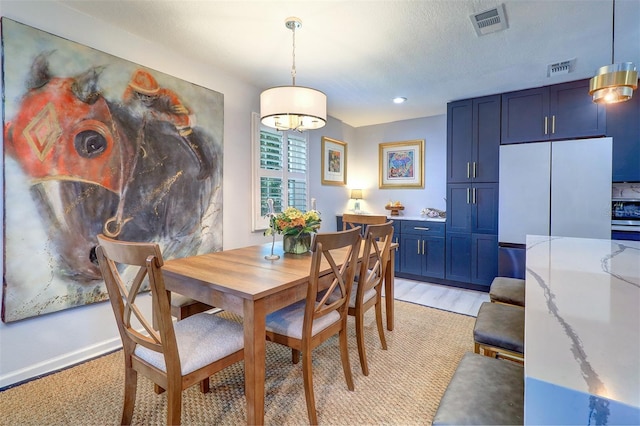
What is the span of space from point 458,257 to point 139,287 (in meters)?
3.71

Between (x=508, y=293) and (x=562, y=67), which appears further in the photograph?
(x=562, y=67)

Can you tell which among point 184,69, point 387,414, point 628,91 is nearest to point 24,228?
point 184,69

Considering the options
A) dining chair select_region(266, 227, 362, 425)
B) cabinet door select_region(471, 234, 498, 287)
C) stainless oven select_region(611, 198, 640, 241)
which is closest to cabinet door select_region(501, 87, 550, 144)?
stainless oven select_region(611, 198, 640, 241)

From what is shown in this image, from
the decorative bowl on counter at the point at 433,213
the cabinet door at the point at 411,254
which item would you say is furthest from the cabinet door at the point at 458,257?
the decorative bowl on counter at the point at 433,213

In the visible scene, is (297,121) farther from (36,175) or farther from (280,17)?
(36,175)

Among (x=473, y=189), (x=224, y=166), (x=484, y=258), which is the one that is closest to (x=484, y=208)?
(x=473, y=189)

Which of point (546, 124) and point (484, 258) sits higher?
point (546, 124)

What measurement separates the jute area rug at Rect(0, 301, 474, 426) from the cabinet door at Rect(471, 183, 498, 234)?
186 cm

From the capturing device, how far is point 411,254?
422cm

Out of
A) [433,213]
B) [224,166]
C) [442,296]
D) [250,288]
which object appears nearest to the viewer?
[250,288]

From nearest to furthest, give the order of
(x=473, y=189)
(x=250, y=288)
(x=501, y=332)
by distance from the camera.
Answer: (x=250, y=288) < (x=501, y=332) < (x=473, y=189)

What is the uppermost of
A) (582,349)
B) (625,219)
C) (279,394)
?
(625,219)

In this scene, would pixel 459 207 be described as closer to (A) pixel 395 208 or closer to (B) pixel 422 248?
(B) pixel 422 248

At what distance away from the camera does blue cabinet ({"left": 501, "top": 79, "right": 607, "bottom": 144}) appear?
10.2 feet
